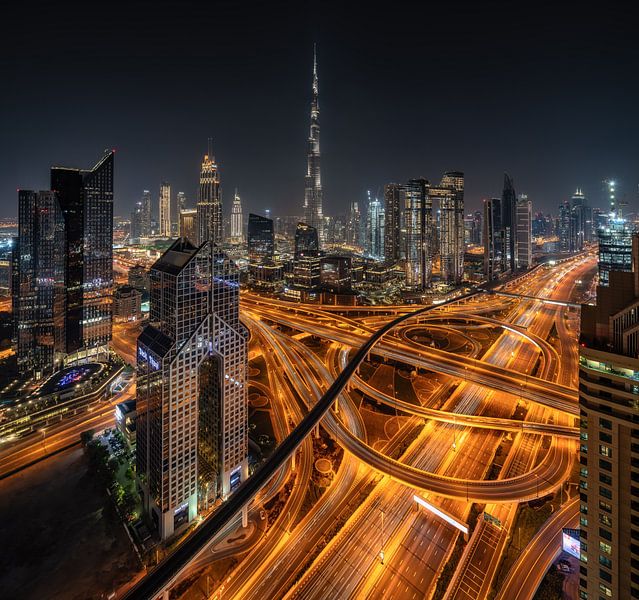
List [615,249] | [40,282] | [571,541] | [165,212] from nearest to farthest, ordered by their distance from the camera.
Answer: [571,541]
[40,282]
[615,249]
[165,212]

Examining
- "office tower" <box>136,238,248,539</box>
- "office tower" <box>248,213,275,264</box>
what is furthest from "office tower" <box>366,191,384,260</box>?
"office tower" <box>136,238,248,539</box>

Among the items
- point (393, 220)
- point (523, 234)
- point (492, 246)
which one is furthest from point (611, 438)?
point (523, 234)

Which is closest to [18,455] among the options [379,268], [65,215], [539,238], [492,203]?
[65,215]

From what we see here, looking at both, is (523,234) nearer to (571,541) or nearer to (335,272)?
(335,272)

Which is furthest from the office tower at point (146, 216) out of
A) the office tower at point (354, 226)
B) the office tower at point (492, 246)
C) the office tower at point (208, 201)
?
the office tower at point (492, 246)

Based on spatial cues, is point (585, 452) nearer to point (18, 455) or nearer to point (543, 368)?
point (543, 368)

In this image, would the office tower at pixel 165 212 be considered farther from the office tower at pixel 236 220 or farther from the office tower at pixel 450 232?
the office tower at pixel 450 232
